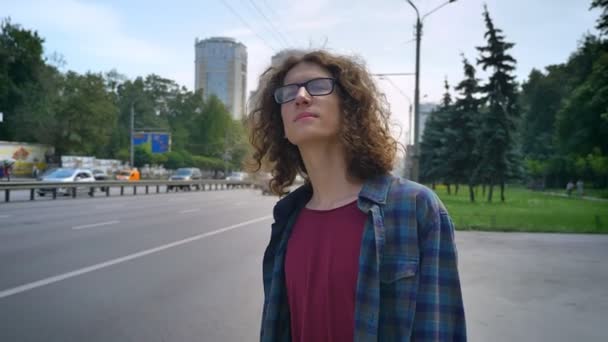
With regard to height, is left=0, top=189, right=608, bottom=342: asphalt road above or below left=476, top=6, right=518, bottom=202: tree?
below

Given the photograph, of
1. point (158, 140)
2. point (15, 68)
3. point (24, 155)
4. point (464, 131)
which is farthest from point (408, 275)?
point (15, 68)

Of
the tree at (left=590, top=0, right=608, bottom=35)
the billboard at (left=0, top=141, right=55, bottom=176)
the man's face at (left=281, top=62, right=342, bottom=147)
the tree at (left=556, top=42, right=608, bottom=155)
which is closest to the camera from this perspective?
the man's face at (left=281, top=62, right=342, bottom=147)

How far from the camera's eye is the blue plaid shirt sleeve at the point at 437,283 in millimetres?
1519

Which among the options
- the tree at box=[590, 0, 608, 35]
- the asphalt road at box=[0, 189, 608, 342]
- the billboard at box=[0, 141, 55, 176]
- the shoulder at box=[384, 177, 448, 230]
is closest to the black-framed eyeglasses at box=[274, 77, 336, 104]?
the shoulder at box=[384, 177, 448, 230]

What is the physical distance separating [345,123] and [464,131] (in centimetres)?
3169

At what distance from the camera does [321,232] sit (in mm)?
1765

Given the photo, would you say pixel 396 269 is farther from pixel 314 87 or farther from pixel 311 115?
pixel 314 87

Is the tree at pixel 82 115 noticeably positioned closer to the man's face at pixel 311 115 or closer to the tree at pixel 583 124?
the tree at pixel 583 124

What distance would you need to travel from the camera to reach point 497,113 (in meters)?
28.6

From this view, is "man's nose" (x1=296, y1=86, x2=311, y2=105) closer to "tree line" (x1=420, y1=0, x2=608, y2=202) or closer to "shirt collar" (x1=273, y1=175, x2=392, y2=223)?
"shirt collar" (x1=273, y1=175, x2=392, y2=223)

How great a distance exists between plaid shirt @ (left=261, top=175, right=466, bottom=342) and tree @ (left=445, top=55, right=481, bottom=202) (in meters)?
30.6

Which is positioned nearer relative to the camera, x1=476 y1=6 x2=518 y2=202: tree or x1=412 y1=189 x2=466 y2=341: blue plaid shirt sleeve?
x1=412 y1=189 x2=466 y2=341: blue plaid shirt sleeve

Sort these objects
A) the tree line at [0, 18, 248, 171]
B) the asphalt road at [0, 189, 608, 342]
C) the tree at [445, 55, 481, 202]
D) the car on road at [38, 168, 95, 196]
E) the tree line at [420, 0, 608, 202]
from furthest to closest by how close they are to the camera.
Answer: the tree line at [0, 18, 248, 171] → the tree at [445, 55, 481, 202] → the tree line at [420, 0, 608, 202] → the car on road at [38, 168, 95, 196] → the asphalt road at [0, 189, 608, 342]

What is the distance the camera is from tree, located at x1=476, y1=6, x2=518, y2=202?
93.3 feet
